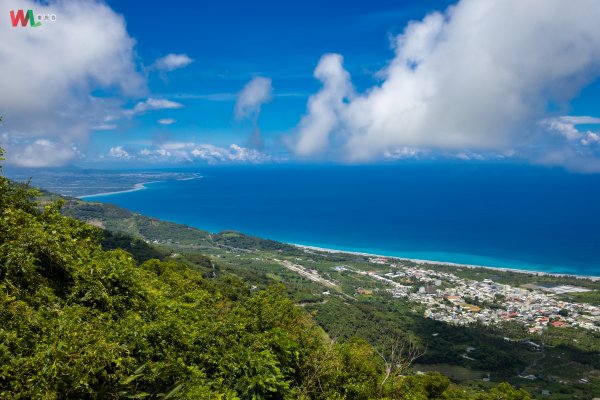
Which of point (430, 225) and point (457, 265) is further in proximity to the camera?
point (430, 225)

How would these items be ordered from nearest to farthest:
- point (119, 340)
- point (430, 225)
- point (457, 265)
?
1. point (119, 340)
2. point (457, 265)
3. point (430, 225)

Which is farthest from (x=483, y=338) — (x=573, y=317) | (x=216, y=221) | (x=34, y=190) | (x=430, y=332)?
(x=216, y=221)

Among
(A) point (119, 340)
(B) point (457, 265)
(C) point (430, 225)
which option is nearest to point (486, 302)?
(B) point (457, 265)

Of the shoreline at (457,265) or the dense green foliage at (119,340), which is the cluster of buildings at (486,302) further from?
the dense green foliage at (119,340)

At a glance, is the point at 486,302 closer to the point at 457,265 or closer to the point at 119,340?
the point at 457,265

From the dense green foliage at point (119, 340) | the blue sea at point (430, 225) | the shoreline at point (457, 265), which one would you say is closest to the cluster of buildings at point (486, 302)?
the shoreline at point (457, 265)

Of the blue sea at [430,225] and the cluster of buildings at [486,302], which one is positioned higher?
the blue sea at [430,225]
